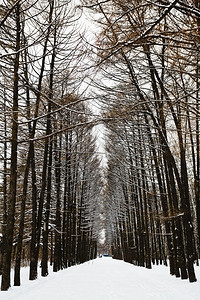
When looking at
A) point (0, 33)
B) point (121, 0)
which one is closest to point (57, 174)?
point (0, 33)

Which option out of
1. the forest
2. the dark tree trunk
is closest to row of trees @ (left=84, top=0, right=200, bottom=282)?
the forest

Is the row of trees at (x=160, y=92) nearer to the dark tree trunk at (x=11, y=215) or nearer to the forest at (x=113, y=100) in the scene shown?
the forest at (x=113, y=100)

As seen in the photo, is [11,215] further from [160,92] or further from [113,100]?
[160,92]

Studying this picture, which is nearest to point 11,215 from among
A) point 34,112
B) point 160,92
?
point 34,112

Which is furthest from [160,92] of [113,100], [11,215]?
[11,215]

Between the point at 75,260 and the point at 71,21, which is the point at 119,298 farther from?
the point at 75,260

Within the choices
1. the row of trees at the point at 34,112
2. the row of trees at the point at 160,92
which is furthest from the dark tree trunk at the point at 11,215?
the row of trees at the point at 160,92

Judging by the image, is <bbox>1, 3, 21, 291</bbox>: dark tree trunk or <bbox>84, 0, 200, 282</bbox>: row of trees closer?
<bbox>84, 0, 200, 282</bbox>: row of trees

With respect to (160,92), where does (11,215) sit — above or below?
below

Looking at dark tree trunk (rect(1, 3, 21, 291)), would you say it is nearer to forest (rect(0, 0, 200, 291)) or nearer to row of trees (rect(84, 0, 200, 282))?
forest (rect(0, 0, 200, 291))

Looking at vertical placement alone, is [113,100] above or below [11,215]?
above

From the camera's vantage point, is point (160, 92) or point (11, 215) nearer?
point (11, 215)

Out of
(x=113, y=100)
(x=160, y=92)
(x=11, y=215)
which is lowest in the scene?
(x=11, y=215)

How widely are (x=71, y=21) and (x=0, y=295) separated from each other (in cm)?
710
